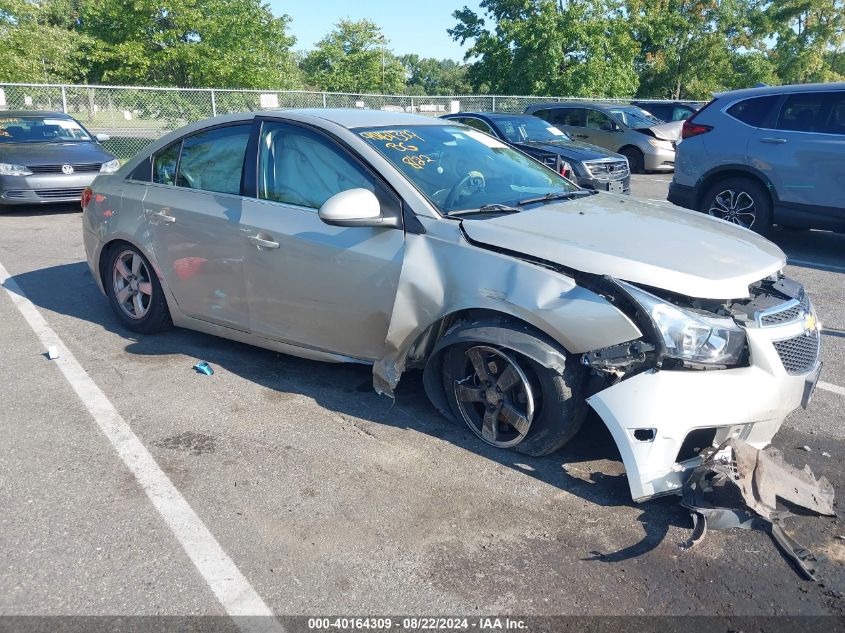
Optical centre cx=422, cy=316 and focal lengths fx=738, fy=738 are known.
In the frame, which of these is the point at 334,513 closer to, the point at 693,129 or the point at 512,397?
the point at 512,397

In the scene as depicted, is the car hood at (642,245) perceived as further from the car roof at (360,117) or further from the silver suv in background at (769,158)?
the silver suv in background at (769,158)

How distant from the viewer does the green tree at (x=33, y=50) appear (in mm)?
24625

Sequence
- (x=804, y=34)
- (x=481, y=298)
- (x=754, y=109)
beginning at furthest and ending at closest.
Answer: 1. (x=804, y=34)
2. (x=754, y=109)
3. (x=481, y=298)

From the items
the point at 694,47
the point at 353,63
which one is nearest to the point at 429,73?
the point at 353,63

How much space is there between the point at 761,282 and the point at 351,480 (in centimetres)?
219

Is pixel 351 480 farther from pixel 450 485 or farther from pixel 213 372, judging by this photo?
pixel 213 372

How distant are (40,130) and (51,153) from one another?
124cm

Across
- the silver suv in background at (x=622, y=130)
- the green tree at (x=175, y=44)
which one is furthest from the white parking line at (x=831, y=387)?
the green tree at (x=175, y=44)

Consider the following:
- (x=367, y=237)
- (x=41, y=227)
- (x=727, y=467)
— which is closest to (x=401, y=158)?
(x=367, y=237)

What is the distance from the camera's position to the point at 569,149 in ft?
40.3

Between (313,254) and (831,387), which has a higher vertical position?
(313,254)

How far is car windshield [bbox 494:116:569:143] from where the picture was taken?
40.5 feet

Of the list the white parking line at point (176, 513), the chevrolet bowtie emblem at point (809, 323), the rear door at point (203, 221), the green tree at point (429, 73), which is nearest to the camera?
the white parking line at point (176, 513)

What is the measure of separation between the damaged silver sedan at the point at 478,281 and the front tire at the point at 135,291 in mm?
43
